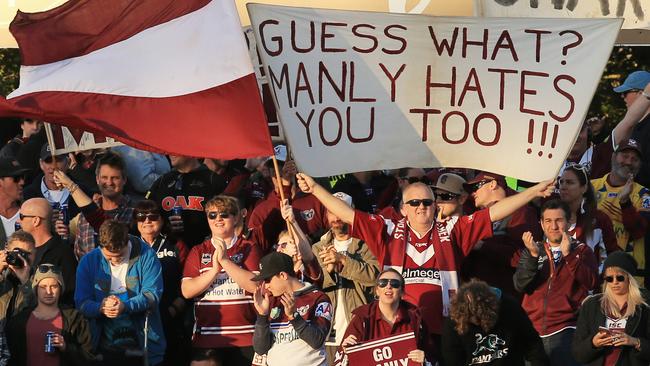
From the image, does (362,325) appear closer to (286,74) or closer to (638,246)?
(286,74)

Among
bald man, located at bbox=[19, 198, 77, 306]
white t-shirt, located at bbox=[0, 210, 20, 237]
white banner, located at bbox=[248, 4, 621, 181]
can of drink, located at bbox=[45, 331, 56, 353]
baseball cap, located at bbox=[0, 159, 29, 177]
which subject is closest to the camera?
white banner, located at bbox=[248, 4, 621, 181]

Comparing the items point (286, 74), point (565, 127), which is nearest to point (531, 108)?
point (565, 127)

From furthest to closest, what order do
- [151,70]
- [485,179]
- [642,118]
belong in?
[642,118] → [485,179] → [151,70]

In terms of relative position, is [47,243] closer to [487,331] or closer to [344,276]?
[344,276]

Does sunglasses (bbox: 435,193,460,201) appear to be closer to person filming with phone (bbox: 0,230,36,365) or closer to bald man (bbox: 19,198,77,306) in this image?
bald man (bbox: 19,198,77,306)

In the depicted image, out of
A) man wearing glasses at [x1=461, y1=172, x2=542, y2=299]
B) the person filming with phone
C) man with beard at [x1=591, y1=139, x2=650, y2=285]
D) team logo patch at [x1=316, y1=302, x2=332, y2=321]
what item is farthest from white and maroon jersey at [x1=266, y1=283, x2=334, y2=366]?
man with beard at [x1=591, y1=139, x2=650, y2=285]

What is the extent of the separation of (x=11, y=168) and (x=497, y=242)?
5263 mm

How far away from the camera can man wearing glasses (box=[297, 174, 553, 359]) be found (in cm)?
1156

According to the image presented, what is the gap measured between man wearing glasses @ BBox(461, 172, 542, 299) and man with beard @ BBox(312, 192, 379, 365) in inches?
30.2

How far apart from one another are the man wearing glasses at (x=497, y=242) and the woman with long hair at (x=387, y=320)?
1225mm

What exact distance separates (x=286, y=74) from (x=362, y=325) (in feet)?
6.13

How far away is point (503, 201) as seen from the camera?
11422mm

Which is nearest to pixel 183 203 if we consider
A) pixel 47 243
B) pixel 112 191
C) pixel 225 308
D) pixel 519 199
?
pixel 112 191

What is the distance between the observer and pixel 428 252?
11578 millimetres
